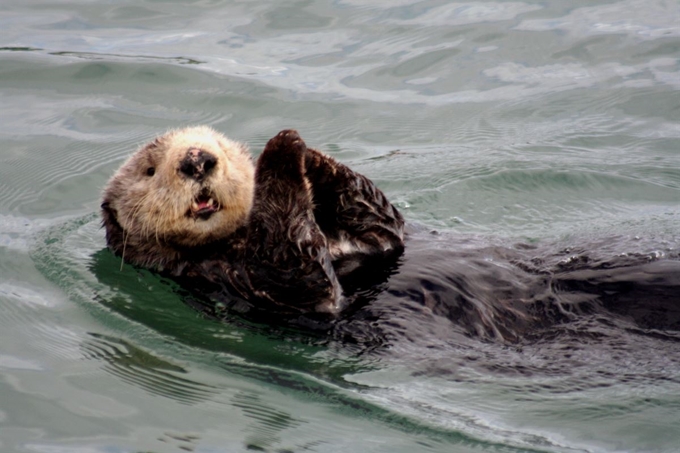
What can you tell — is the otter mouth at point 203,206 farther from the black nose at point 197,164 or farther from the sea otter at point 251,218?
the black nose at point 197,164

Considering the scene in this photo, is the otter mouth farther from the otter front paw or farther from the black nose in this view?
the otter front paw

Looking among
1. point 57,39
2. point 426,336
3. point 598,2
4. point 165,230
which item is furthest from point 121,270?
point 598,2

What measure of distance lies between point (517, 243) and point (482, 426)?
1455 millimetres

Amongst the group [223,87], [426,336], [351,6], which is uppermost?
[351,6]

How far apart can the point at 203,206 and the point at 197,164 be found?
0.25 m

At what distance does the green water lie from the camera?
13.1ft

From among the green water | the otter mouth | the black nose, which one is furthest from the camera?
the otter mouth

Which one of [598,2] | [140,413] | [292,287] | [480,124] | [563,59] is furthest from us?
[598,2]

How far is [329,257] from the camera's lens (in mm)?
4594

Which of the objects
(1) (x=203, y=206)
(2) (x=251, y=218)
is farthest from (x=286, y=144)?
(1) (x=203, y=206)

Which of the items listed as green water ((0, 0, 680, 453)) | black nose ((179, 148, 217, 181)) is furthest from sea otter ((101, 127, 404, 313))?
green water ((0, 0, 680, 453))

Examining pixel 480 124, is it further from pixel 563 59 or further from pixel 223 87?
pixel 223 87

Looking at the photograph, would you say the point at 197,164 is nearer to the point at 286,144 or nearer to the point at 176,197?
the point at 176,197

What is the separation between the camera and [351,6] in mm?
9359
